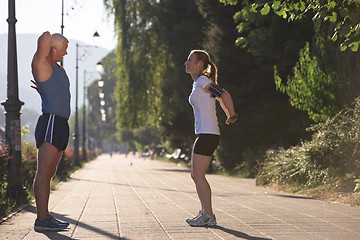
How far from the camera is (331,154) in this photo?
13.0 meters

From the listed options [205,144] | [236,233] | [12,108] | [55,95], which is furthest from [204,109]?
[12,108]

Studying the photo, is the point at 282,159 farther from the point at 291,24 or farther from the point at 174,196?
the point at 291,24

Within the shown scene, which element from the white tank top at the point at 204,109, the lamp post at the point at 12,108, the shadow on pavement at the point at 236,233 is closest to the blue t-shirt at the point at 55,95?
the white tank top at the point at 204,109

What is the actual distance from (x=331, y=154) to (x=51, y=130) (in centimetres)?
794

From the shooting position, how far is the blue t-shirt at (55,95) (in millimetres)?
6727

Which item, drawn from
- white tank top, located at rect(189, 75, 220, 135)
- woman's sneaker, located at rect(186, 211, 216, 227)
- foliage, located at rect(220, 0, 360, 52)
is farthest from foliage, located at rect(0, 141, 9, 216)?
foliage, located at rect(220, 0, 360, 52)

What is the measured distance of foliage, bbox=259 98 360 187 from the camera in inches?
493

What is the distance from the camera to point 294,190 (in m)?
13.8

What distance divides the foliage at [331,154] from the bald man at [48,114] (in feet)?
24.0

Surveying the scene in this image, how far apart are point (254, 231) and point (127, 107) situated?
26966mm

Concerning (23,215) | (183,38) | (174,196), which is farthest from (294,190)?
(183,38)

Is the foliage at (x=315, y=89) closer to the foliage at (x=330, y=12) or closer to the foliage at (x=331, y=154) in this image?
the foliage at (x=331, y=154)

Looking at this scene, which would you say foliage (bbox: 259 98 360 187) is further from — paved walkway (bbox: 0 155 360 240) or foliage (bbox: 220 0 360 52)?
foliage (bbox: 220 0 360 52)

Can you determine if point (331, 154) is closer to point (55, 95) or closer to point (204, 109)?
point (204, 109)
